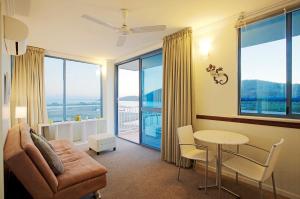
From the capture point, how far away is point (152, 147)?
13.7ft

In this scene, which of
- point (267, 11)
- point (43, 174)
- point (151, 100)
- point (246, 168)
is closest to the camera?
point (43, 174)

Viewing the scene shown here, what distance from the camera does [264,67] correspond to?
2.46m

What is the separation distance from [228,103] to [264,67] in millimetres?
730

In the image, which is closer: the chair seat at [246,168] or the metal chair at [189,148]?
the chair seat at [246,168]

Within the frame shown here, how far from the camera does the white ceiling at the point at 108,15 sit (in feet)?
7.35

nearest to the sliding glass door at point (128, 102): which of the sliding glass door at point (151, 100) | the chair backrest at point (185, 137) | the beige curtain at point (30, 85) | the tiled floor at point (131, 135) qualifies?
the tiled floor at point (131, 135)

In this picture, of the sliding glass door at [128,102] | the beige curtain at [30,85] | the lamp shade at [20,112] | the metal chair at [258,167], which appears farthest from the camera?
the sliding glass door at [128,102]

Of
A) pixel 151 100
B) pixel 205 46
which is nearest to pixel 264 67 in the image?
pixel 205 46

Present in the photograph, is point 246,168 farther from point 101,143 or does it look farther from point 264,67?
point 101,143

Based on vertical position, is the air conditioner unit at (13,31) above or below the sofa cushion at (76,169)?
above

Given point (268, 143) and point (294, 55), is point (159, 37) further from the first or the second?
point (268, 143)

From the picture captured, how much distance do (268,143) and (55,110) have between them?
15.8 ft

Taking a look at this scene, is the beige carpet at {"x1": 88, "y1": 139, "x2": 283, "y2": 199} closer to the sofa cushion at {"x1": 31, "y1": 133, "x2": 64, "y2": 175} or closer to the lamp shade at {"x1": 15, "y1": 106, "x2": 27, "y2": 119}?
the sofa cushion at {"x1": 31, "y1": 133, "x2": 64, "y2": 175}

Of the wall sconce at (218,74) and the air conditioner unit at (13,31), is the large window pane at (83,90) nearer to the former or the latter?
the air conditioner unit at (13,31)
